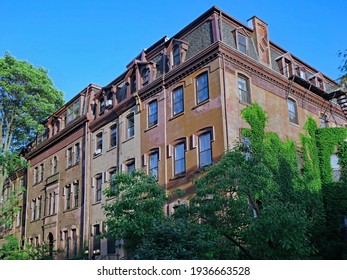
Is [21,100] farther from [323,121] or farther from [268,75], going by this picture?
[323,121]

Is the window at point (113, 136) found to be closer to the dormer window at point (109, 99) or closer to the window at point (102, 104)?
the dormer window at point (109, 99)

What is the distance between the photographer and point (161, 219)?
647 inches

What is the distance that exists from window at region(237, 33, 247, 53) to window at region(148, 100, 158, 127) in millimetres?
5852

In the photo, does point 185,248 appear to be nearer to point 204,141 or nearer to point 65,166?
point 204,141

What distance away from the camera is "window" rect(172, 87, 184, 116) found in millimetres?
24516

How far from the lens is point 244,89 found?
23766 mm

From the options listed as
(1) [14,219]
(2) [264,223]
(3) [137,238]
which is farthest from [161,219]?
(1) [14,219]

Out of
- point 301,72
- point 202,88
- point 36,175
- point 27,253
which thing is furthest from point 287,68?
point 36,175

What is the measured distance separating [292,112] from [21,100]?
71.9ft

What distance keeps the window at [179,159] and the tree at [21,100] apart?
16339mm

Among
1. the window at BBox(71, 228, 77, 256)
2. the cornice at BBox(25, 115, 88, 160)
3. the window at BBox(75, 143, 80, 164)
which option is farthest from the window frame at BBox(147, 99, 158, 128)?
the window at BBox(71, 228, 77, 256)

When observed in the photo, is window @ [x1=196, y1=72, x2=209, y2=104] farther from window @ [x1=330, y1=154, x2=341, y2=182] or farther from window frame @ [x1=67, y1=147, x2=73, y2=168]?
window frame @ [x1=67, y1=147, x2=73, y2=168]

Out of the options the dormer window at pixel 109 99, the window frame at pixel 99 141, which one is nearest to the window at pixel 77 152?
the window frame at pixel 99 141

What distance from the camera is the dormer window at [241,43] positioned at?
2432cm
